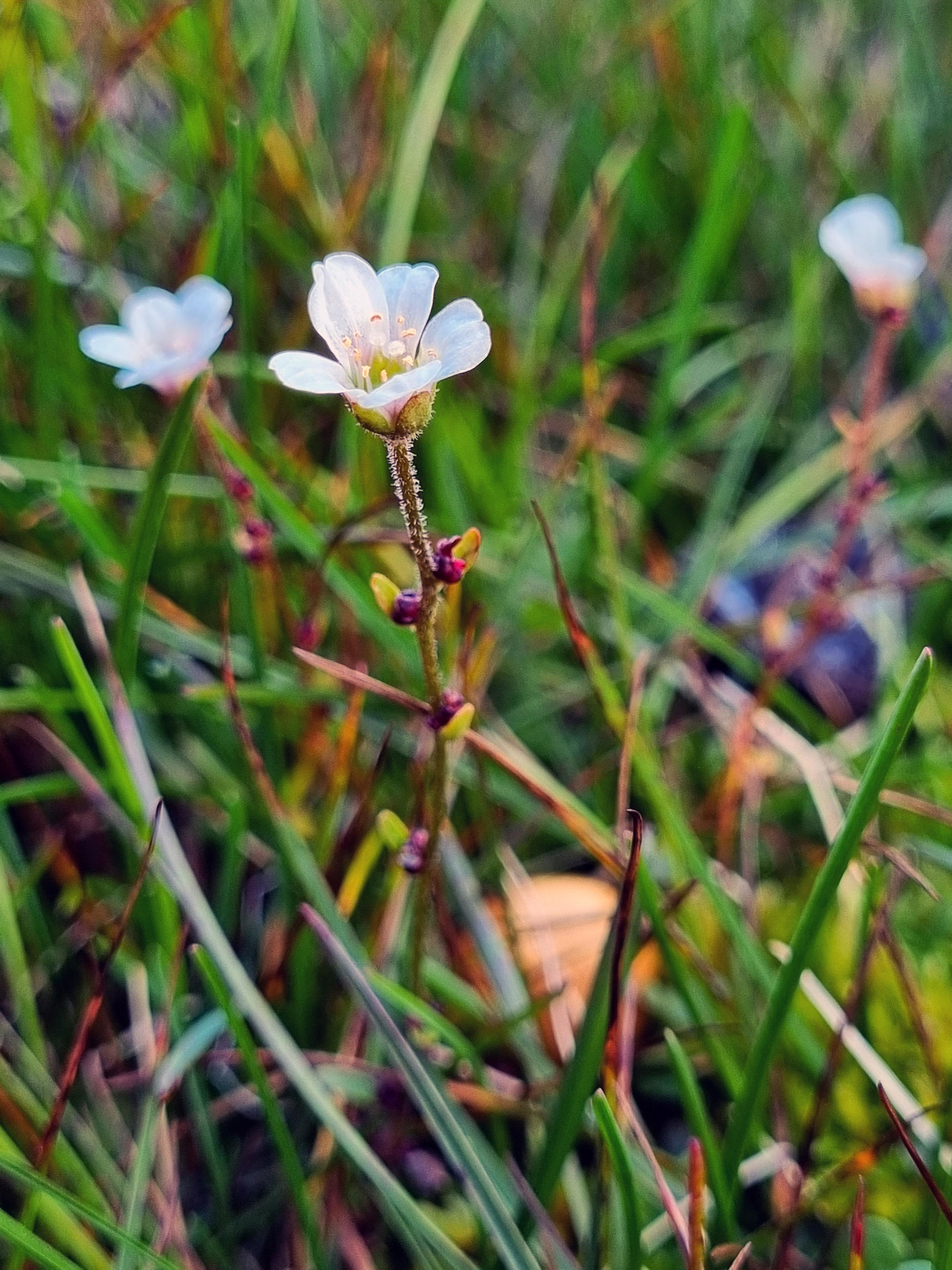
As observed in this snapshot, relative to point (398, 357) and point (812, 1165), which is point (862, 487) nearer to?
point (398, 357)

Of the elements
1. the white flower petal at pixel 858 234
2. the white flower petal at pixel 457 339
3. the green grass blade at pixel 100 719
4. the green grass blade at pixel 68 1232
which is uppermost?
the white flower petal at pixel 858 234

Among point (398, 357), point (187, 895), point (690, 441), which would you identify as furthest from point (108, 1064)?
point (690, 441)

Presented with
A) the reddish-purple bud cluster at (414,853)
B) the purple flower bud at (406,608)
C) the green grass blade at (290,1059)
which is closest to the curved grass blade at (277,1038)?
the green grass blade at (290,1059)

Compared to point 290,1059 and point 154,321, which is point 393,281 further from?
point 290,1059

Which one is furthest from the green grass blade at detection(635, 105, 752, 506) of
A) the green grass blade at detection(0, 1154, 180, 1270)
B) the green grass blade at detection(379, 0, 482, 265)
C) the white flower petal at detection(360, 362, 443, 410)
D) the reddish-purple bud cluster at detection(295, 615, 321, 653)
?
the green grass blade at detection(0, 1154, 180, 1270)

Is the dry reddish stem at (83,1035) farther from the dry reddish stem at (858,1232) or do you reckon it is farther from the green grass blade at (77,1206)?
the dry reddish stem at (858,1232)

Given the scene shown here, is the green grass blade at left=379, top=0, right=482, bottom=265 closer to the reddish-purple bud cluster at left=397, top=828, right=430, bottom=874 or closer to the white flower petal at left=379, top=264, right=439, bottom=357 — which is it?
the white flower petal at left=379, top=264, right=439, bottom=357

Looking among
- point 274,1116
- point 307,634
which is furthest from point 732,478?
point 274,1116
